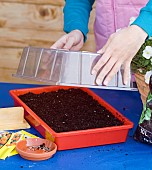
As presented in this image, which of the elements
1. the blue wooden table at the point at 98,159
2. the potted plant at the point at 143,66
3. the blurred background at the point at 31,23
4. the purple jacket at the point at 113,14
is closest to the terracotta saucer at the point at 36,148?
the blue wooden table at the point at 98,159

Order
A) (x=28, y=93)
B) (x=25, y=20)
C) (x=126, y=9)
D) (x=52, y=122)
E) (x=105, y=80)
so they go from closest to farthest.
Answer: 1. (x=105, y=80)
2. (x=52, y=122)
3. (x=28, y=93)
4. (x=126, y=9)
5. (x=25, y=20)

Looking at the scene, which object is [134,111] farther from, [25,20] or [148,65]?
[25,20]

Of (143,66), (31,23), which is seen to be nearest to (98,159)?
(143,66)

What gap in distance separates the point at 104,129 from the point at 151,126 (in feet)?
0.47

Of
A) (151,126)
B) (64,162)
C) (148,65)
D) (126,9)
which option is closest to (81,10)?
(126,9)

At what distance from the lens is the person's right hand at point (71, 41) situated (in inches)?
58.3

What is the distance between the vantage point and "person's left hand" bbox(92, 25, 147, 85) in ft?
3.60

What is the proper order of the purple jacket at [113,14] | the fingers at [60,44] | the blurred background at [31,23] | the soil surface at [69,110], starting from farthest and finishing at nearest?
1. the blurred background at [31,23]
2. the purple jacket at [113,14]
3. the fingers at [60,44]
4. the soil surface at [69,110]

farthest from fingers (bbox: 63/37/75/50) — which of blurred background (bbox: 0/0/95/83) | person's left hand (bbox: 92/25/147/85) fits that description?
blurred background (bbox: 0/0/95/83)

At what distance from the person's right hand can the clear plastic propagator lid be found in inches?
9.9

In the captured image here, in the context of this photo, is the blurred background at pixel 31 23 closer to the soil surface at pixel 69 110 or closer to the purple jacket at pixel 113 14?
the purple jacket at pixel 113 14

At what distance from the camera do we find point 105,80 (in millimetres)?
1102

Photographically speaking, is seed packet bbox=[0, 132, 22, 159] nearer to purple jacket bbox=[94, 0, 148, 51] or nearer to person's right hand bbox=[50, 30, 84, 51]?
person's right hand bbox=[50, 30, 84, 51]

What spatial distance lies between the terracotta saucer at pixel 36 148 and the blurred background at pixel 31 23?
1.25m
